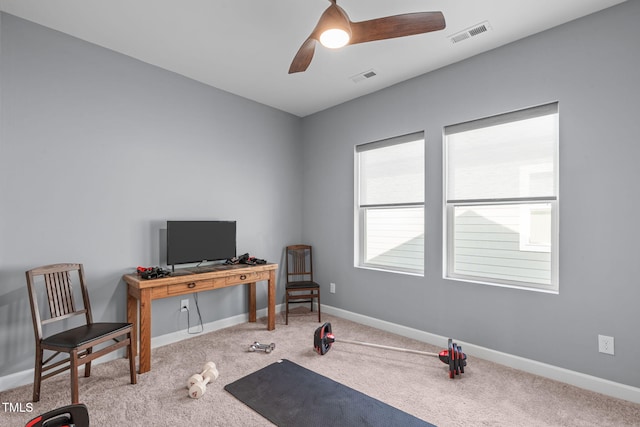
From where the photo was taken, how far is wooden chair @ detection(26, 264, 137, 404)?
2.14 m

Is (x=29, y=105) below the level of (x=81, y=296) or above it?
above

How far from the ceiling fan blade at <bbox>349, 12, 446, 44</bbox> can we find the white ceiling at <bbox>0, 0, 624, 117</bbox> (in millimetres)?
473

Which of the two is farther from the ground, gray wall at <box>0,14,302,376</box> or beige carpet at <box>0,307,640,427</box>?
gray wall at <box>0,14,302,376</box>

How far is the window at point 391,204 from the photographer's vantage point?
3.56m

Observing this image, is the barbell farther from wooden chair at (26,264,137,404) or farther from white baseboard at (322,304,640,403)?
wooden chair at (26,264,137,404)

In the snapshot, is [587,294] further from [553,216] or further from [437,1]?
[437,1]

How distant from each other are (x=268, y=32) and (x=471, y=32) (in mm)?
1702

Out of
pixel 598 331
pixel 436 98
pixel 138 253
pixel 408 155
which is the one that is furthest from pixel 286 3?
pixel 598 331

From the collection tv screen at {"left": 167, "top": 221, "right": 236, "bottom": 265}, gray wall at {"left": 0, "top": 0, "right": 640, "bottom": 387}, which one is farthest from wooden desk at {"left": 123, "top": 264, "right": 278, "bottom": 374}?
gray wall at {"left": 0, "top": 0, "right": 640, "bottom": 387}

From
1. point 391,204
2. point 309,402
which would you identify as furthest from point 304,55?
point 309,402

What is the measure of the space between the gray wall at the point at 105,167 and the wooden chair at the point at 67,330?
0.19 meters

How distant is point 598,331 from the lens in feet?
7.88

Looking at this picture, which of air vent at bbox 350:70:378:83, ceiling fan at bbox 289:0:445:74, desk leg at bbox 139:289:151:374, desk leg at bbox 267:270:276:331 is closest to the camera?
ceiling fan at bbox 289:0:445:74

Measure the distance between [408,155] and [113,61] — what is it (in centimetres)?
312
